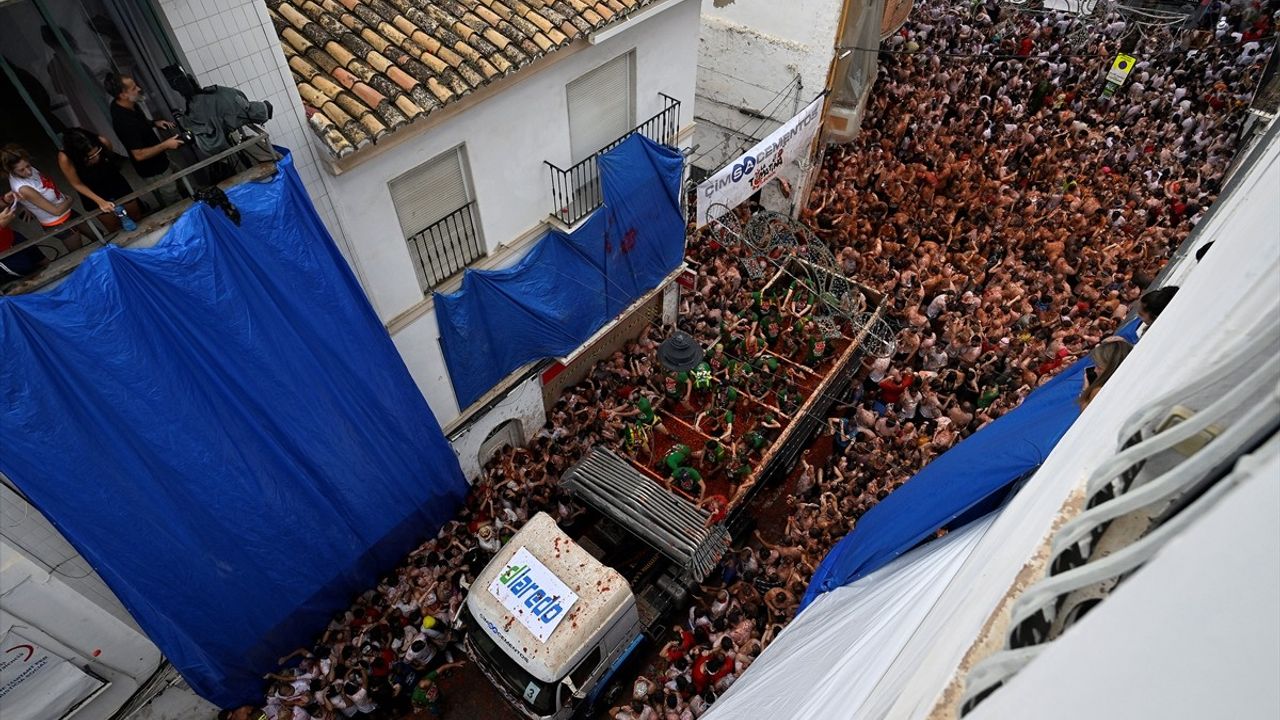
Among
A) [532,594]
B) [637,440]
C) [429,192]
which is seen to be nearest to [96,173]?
[429,192]

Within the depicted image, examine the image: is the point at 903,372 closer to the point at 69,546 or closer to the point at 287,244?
the point at 287,244

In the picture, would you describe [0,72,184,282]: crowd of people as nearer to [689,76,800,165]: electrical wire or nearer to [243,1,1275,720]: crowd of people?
[243,1,1275,720]: crowd of people

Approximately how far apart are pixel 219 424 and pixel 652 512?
22.7ft

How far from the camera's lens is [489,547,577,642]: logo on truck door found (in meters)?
10.7

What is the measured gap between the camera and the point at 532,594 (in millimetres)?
10875

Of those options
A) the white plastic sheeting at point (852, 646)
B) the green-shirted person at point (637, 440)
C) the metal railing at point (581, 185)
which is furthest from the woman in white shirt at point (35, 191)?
the green-shirted person at point (637, 440)

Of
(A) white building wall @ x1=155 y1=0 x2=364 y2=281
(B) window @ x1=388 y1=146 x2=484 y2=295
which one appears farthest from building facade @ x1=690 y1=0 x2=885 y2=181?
(A) white building wall @ x1=155 y1=0 x2=364 y2=281

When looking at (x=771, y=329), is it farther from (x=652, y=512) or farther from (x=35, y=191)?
(x=35, y=191)

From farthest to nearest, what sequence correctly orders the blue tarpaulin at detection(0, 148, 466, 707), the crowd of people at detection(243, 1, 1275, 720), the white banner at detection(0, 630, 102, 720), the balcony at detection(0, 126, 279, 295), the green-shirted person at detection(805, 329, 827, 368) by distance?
the green-shirted person at detection(805, 329, 827, 368), the crowd of people at detection(243, 1, 1275, 720), the white banner at detection(0, 630, 102, 720), the blue tarpaulin at detection(0, 148, 466, 707), the balcony at detection(0, 126, 279, 295)

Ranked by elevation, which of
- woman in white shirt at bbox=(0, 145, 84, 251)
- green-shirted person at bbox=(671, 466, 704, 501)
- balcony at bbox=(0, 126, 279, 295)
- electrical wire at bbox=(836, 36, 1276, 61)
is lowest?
green-shirted person at bbox=(671, 466, 704, 501)

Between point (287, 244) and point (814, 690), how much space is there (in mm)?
7428

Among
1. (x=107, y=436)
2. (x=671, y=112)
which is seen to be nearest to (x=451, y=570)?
(x=107, y=436)

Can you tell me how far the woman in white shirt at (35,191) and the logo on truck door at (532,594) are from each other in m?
7.13

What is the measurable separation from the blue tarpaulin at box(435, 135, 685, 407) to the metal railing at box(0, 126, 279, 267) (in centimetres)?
405
